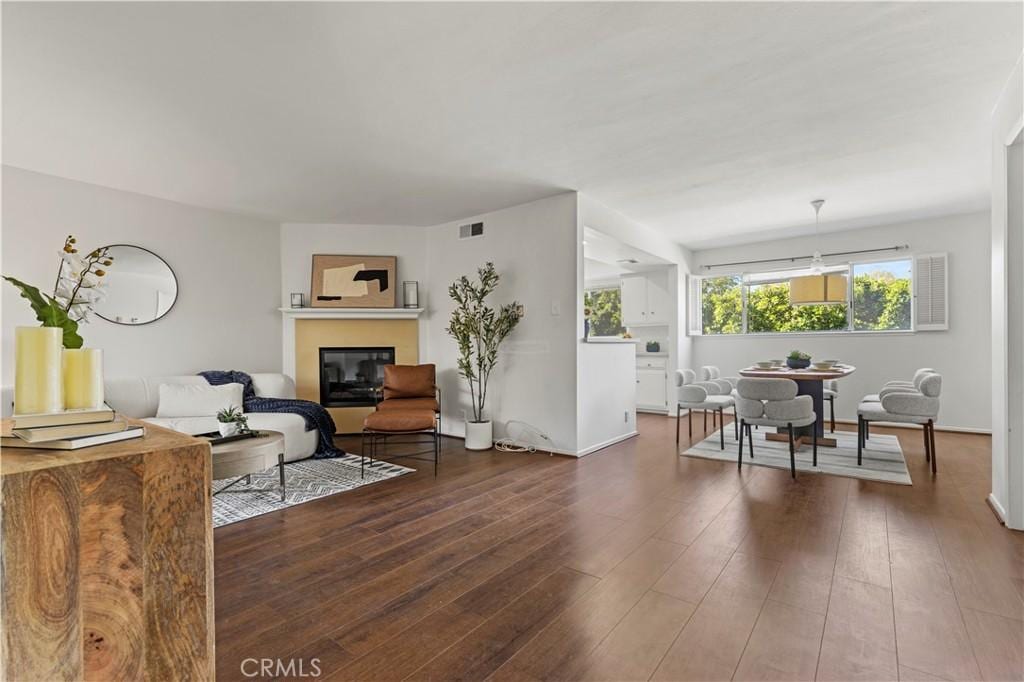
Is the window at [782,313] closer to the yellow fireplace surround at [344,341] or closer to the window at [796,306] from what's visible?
the window at [796,306]

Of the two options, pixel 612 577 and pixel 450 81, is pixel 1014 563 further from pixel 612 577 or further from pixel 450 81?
pixel 450 81

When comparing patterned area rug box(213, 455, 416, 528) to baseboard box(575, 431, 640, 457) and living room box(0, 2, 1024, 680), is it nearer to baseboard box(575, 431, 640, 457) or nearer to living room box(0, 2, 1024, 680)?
living room box(0, 2, 1024, 680)

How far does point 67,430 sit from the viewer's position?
3.24 ft

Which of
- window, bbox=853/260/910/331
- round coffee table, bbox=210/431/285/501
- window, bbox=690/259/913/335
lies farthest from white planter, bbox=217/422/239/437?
window, bbox=853/260/910/331

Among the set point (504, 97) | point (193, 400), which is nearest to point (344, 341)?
point (193, 400)

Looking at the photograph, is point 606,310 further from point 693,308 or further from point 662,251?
point 662,251

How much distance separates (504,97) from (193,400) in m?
3.76

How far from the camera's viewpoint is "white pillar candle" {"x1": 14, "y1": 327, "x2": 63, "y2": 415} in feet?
3.30

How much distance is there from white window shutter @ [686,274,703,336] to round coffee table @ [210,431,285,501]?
593cm

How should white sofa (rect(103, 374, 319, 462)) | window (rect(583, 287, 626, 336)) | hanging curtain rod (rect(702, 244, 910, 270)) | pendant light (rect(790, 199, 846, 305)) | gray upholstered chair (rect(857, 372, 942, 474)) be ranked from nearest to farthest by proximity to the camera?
gray upholstered chair (rect(857, 372, 942, 474)) < white sofa (rect(103, 374, 319, 462)) < pendant light (rect(790, 199, 846, 305)) < hanging curtain rod (rect(702, 244, 910, 270)) < window (rect(583, 287, 626, 336))

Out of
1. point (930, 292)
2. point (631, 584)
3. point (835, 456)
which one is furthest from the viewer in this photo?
point (930, 292)

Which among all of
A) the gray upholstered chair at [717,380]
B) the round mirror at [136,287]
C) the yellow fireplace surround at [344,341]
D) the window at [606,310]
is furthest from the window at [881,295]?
the round mirror at [136,287]

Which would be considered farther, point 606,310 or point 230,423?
point 606,310

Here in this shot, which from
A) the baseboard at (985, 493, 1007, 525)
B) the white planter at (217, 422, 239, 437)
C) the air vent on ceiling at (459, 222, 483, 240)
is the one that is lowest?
the baseboard at (985, 493, 1007, 525)
